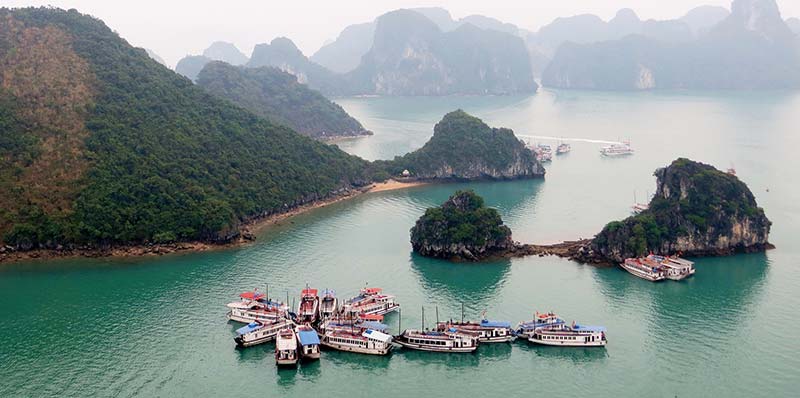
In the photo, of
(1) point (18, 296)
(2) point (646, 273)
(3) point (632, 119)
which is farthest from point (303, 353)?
(3) point (632, 119)

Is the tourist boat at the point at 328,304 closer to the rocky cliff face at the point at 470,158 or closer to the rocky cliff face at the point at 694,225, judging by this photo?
the rocky cliff face at the point at 694,225

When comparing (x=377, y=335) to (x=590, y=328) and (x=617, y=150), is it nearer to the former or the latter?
(x=590, y=328)

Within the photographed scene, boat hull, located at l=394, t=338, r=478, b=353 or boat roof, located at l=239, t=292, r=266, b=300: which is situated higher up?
boat roof, located at l=239, t=292, r=266, b=300

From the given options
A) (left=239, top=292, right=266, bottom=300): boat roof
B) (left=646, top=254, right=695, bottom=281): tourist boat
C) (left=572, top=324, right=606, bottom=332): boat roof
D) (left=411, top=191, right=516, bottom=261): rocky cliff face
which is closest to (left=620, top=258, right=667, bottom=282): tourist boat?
(left=646, top=254, right=695, bottom=281): tourist boat

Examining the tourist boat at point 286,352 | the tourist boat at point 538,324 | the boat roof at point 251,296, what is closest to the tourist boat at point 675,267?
the tourist boat at point 538,324

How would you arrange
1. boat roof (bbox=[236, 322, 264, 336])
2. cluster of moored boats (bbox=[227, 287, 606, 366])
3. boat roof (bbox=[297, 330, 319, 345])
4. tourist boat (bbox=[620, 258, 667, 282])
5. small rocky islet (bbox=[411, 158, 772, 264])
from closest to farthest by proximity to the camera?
boat roof (bbox=[297, 330, 319, 345]), cluster of moored boats (bbox=[227, 287, 606, 366]), boat roof (bbox=[236, 322, 264, 336]), tourist boat (bbox=[620, 258, 667, 282]), small rocky islet (bbox=[411, 158, 772, 264])

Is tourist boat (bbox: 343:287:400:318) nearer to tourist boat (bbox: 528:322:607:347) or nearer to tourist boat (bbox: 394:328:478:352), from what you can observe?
tourist boat (bbox: 394:328:478:352)

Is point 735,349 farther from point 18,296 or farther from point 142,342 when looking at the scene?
point 18,296
